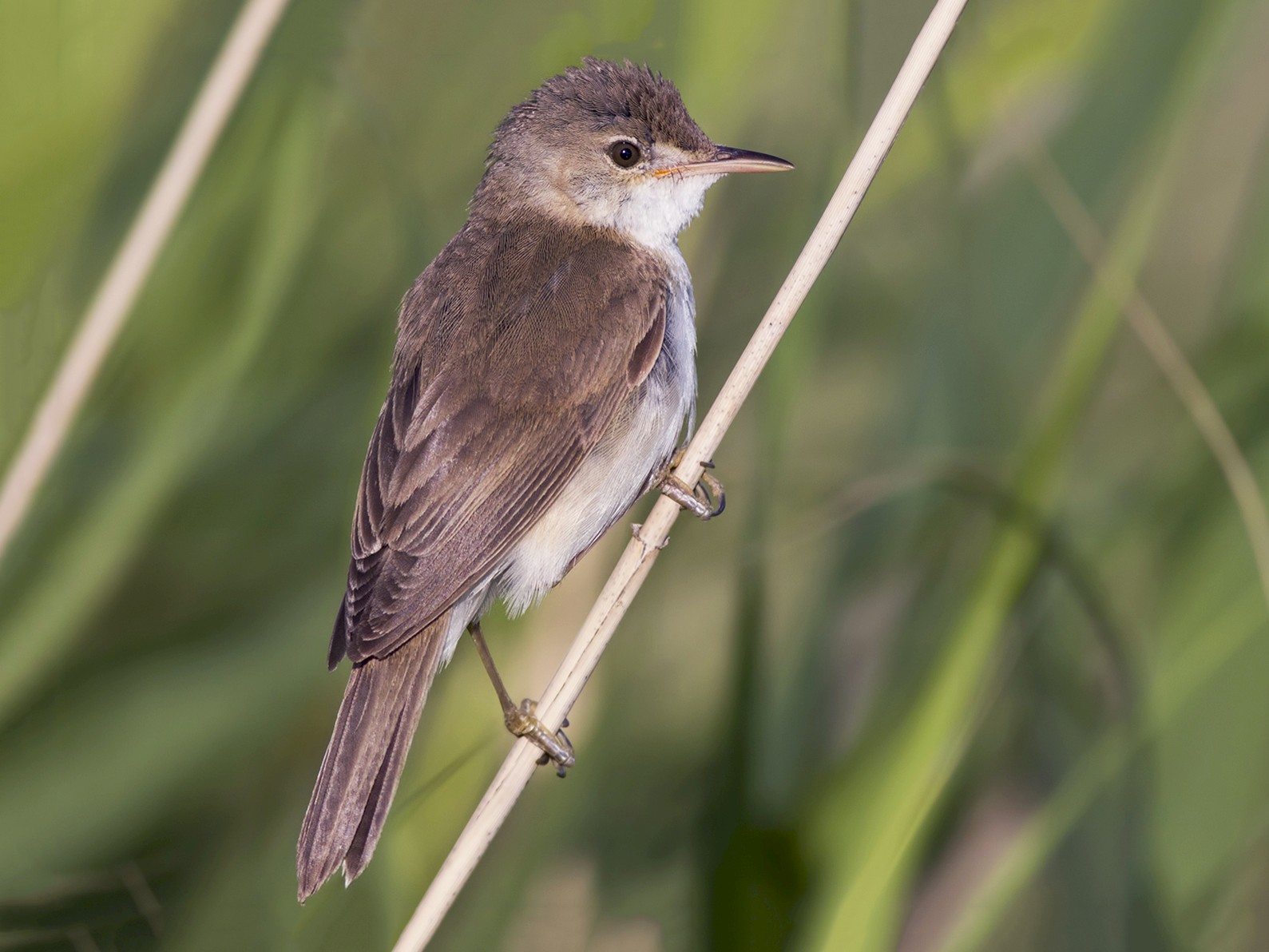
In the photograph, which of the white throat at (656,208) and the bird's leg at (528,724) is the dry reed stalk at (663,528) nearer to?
the bird's leg at (528,724)

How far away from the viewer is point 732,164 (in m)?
2.16

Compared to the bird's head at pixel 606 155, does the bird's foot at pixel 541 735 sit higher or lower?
lower

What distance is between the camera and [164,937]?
180 cm

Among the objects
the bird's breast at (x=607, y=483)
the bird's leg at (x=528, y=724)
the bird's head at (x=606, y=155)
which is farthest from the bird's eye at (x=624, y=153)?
the bird's leg at (x=528, y=724)

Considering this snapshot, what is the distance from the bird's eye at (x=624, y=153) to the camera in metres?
2.44

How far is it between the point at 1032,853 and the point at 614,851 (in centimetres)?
65

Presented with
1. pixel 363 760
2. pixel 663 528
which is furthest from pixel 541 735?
pixel 663 528

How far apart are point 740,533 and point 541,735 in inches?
18.5

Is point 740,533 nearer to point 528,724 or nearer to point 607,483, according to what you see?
point 607,483

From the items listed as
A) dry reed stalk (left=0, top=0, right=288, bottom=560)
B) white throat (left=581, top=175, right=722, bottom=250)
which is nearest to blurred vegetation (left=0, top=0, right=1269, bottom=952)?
dry reed stalk (left=0, top=0, right=288, bottom=560)

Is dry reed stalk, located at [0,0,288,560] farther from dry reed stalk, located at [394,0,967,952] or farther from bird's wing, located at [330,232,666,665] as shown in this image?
dry reed stalk, located at [394,0,967,952]

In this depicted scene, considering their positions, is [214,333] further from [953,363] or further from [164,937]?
[953,363]

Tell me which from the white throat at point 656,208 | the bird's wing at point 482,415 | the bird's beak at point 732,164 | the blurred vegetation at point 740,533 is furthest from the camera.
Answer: the white throat at point 656,208

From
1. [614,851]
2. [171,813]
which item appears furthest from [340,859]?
[614,851]
